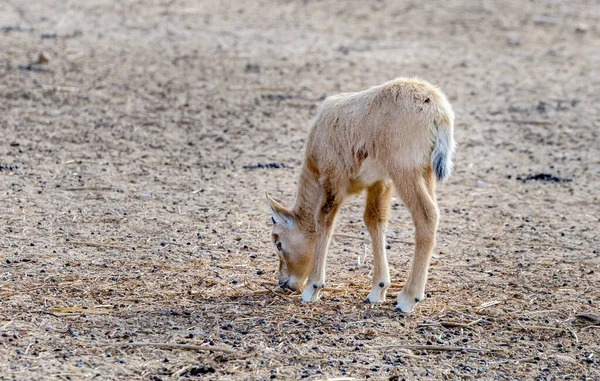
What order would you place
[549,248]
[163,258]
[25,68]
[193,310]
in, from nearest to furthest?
[193,310]
[163,258]
[549,248]
[25,68]

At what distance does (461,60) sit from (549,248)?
765 centimetres

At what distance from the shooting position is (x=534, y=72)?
48.8ft

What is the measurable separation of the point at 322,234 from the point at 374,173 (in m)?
0.66

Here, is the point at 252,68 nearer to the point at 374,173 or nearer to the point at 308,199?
the point at 308,199

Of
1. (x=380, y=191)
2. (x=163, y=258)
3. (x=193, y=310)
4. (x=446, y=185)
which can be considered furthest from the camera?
(x=446, y=185)

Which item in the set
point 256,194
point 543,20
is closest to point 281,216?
point 256,194

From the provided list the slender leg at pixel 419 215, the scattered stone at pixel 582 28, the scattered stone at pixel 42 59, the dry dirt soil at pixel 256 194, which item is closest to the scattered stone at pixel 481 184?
the dry dirt soil at pixel 256 194

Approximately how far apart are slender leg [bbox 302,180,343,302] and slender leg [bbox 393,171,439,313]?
2.09 feet

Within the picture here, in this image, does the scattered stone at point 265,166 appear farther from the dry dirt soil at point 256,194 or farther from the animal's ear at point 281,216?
the animal's ear at point 281,216

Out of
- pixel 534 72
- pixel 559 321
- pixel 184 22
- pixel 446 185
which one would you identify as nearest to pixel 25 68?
pixel 184 22

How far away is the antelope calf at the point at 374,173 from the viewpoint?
6.41 m

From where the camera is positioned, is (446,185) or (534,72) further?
(534,72)

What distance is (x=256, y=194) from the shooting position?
9.47m

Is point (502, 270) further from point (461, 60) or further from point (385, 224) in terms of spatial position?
point (461, 60)
